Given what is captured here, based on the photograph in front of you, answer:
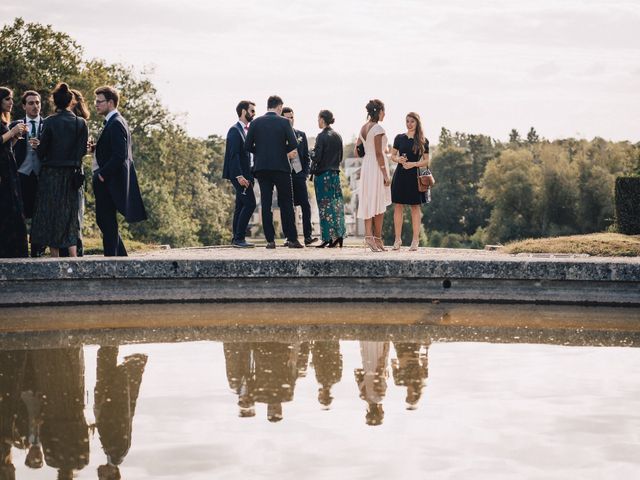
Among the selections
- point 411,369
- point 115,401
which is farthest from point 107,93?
point 115,401

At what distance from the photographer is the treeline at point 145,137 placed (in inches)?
1638

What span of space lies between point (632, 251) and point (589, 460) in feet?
43.2

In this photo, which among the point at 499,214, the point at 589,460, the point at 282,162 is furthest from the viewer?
the point at 499,214

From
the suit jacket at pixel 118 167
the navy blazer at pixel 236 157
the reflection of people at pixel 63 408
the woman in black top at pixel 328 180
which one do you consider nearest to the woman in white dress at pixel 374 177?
the woman in black top at pixel 328 180

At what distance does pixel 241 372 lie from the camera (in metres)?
6.73

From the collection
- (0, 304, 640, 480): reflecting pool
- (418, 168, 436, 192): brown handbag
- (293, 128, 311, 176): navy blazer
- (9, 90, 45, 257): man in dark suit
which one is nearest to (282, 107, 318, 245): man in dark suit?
(293, 128, 311, 176): navy blazer

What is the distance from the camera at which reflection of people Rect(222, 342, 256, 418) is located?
5773mm

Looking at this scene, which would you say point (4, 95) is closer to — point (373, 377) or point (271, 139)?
point (271, 139)

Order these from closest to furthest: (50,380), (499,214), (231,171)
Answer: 1. (50,380)
2. (231,171)
3. (499,214)

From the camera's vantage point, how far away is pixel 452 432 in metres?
5.14

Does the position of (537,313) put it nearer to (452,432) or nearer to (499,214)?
(452,432)

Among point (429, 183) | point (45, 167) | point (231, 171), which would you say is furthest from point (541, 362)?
point (231, 171)

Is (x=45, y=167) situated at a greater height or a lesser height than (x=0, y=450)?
greater

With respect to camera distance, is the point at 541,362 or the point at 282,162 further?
the point at 282,162
